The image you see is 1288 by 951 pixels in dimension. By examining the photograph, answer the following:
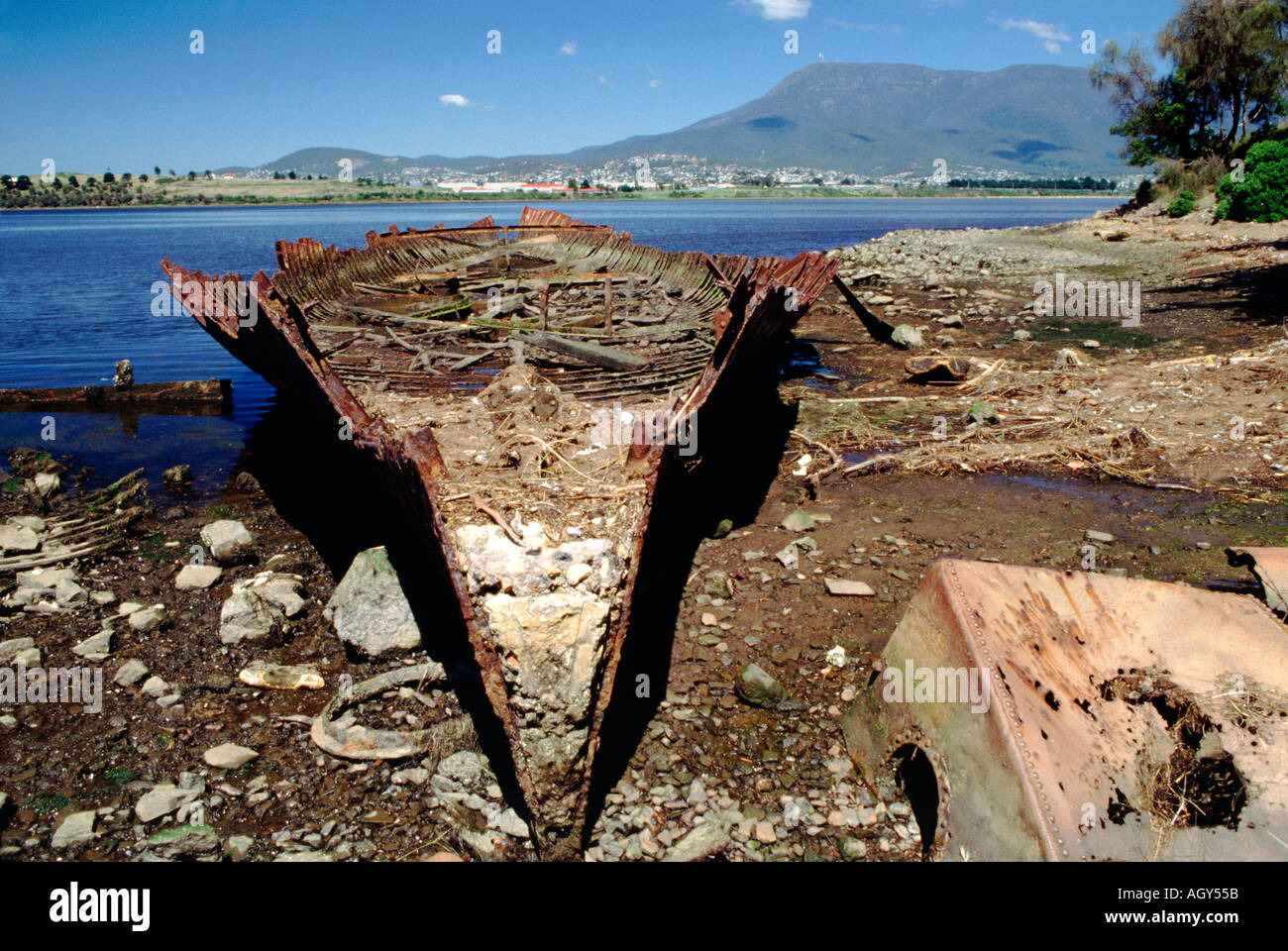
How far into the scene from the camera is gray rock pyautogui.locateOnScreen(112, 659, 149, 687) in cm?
426

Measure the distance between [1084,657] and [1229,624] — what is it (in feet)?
2.40

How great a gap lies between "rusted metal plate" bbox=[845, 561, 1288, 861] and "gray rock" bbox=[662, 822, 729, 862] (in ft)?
2.63

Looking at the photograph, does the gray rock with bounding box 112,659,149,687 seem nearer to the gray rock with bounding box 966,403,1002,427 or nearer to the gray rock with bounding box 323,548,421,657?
the gray rock with bounding box 323,548,421,657

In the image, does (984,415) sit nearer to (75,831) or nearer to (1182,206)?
(75,831)

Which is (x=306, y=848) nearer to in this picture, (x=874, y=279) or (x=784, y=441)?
(x=784, y=441)

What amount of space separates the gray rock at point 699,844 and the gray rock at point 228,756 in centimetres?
212

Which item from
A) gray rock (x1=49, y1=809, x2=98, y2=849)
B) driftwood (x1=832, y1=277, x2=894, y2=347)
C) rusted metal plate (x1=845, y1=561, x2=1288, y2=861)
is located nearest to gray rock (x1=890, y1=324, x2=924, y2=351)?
driftwood (x1=832, y1=277, x2=894, y2=347)

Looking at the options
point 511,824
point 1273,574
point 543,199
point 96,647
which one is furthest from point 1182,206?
point 543,199

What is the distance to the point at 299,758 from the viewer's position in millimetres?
3672

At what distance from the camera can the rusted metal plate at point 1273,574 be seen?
421cm

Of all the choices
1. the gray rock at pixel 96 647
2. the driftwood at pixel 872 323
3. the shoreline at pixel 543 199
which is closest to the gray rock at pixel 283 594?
the gray rock at pixel 96 647

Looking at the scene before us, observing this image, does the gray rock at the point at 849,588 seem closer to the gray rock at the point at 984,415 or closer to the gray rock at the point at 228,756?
the gray rock at the point at 228,756

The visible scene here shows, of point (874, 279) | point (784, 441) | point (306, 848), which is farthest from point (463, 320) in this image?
point (874, 279)

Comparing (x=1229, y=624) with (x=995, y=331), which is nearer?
(x=1229, y=624)
